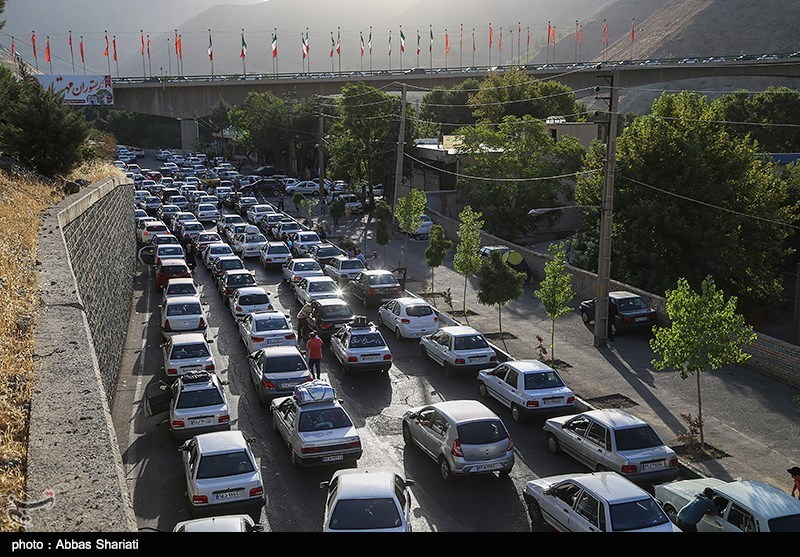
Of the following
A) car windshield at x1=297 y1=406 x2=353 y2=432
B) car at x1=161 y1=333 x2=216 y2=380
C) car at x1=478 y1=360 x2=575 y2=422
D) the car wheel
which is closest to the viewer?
car windshield at x1=297 y1=406 x2=353 y2=432

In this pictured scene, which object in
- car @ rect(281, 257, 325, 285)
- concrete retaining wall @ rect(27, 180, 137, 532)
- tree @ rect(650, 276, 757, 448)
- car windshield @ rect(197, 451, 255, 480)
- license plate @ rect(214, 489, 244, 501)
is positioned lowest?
car @ rect(281, 257, 325, 285)

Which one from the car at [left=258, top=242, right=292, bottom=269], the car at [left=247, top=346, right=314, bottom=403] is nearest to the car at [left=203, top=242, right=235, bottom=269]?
the car at [left=258, top=242, right=292, bottom=269]

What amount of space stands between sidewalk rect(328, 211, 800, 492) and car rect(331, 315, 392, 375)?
4797mm

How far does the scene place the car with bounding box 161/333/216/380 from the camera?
68.5 ft

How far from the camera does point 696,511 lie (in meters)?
12.9

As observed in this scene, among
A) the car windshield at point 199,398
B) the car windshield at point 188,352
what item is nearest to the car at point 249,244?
the car windshield at point 188,352

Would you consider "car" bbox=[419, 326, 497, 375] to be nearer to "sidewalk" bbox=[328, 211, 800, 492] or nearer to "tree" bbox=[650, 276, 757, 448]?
"sidewalk" bbox=[328, 211, 800, 492]

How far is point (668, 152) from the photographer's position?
35.1m

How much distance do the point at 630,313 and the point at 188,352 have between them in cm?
1500

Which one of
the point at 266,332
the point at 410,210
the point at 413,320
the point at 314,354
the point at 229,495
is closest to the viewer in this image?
the point at 229,495

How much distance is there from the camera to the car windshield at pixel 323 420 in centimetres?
1604

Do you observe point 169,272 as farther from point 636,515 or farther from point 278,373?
point 636,515

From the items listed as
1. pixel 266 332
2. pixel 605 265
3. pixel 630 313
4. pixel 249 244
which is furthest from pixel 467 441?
pixel 249 244

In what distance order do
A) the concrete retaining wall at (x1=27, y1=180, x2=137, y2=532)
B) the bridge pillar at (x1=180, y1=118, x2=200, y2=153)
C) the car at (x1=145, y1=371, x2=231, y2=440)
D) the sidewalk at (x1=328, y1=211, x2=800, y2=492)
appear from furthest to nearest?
the bridge pillar at (x1=180, y1=118, x2=200, y2=153) < the car at (x1=145, y1=371, x2=231, y2=440) < the sidewalk at (x1=328, y1=211, x2=800, y2=492) < the concrete retaining wall at (x1=27, y1=180, x2=137, y2=532)
